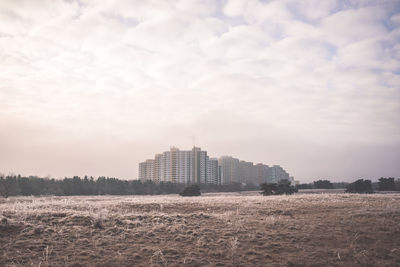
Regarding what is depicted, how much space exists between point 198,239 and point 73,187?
3231 inches

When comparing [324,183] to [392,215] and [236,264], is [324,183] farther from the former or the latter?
[236,264]

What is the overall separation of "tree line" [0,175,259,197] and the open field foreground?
64.0m

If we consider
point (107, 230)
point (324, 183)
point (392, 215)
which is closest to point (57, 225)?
point (107, 230)

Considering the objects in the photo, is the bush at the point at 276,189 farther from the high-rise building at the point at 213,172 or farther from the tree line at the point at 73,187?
the high-rise building at the point at 213,172

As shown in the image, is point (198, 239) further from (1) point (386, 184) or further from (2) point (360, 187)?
(1) point (386, 184)

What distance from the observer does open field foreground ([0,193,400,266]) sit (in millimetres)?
13164

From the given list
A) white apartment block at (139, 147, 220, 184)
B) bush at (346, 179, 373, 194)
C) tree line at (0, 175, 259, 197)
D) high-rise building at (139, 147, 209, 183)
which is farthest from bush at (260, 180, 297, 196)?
high-rise building at (139, 147, 209, 183)

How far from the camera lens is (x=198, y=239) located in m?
15.5

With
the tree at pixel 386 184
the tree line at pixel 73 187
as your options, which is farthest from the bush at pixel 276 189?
the tree line at pixel 73 187

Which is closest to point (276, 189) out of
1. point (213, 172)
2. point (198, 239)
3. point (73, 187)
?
point (198, 239)

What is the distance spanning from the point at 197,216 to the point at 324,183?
9169 centimetres

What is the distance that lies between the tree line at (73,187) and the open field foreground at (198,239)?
64.0m

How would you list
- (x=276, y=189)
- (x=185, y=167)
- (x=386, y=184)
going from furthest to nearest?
(x=185, y=167) → (x=386, y=184) → (x=276, y=189)

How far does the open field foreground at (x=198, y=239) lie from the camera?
43.2 feet
